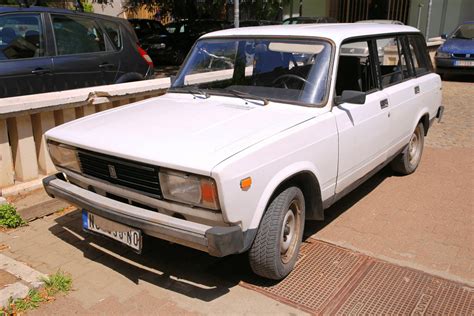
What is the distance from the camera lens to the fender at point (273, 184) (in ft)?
9.93

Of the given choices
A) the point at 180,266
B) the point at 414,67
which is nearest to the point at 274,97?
the point at 180,266

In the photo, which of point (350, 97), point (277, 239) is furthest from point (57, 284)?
point (350, 97)

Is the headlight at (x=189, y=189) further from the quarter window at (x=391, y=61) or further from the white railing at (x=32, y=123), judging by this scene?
the quarter window at (x=391, y=61)

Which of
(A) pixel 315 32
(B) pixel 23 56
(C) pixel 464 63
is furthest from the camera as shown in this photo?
(C) pixel 464 63

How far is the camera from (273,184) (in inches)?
123

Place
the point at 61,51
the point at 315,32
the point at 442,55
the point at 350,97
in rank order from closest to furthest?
1. the point at 350,97
2. the point at 315,32
3. the point at 61,51
4. the point at 442,55

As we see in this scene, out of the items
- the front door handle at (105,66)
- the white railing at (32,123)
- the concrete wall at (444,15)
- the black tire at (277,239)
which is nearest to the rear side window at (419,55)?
the black tire at (277,239)

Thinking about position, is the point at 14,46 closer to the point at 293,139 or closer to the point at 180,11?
the point at 293,139

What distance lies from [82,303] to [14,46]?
3.84 meters

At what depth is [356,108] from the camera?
13.5 ft

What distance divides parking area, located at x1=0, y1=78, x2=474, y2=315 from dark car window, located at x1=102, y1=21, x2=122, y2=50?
315cm

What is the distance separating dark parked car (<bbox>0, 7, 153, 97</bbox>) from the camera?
5.68m

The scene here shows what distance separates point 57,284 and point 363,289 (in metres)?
2.24

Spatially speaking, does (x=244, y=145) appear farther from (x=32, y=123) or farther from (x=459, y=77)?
(x=459, y=77)
